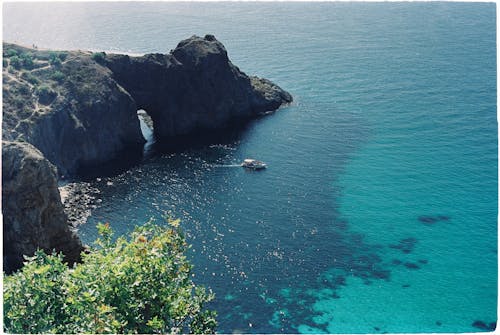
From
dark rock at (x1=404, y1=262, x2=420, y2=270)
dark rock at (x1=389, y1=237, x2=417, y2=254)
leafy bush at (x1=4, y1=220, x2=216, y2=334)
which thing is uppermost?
leafy bush at (x1=4, y1=220, x2=216, y2=334)

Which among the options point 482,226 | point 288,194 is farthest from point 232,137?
point 482,226

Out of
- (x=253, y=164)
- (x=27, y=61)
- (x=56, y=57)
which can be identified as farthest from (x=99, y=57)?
(x=253, y=164)

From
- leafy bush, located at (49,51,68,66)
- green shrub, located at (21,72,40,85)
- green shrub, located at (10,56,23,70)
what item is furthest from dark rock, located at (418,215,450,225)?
green shrub, located at (10,56,23,70)

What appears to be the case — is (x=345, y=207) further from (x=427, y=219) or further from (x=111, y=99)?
(x=111, y=99)

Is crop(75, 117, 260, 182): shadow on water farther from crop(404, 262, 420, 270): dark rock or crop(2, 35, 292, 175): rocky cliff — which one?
crop(404, 262, 420, 270): dark rock

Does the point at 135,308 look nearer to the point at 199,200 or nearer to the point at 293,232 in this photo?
the point at 293,232

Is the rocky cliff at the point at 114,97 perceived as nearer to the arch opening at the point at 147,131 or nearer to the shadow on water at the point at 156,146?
the shadow on water at the point at 156,146
